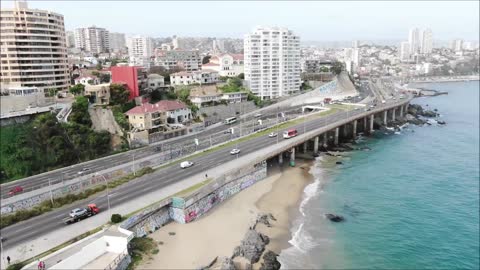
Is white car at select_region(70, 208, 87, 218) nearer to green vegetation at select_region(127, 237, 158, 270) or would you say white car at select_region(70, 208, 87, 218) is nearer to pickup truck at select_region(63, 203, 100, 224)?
pickup truck at select_region(63, 203, 100, 224)

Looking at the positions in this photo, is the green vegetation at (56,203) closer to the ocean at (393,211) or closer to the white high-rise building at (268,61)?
the ocean at (393,211)

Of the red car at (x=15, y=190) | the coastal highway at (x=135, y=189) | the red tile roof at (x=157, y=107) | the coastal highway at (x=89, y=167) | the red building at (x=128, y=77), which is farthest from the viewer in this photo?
the red building at (x=128, y=77)

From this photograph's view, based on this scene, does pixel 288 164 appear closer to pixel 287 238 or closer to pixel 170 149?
pixel 170 149

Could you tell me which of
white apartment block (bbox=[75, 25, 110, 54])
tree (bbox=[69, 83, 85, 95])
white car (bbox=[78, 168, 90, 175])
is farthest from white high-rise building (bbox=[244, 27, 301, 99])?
white apartment block (bbox=[75, 25, 110, 54])

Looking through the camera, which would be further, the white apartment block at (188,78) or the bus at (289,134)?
the white apartment block at (188,78)

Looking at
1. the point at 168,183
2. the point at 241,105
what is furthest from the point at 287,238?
the point at 241,105

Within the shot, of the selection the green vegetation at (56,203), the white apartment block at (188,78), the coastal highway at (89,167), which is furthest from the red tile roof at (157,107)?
the white apartment block at (188,78)
